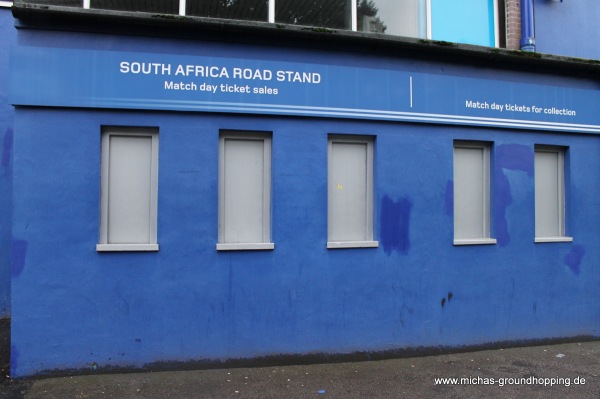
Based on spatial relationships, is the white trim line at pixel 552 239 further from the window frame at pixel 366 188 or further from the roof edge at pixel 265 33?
the window frame at pixel 366 188

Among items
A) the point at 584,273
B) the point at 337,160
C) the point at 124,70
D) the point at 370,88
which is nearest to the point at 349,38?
the point at 370,88

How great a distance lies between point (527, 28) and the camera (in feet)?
24.8

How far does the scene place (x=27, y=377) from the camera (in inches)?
210

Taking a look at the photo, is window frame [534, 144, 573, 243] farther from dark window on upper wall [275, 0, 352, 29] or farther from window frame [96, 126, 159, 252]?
window frame [96, 126, 159, 252]

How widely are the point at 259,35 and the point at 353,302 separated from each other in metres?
3.74

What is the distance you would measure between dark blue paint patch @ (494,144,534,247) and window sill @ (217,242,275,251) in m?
3.45

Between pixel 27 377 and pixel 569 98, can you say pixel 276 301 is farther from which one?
pixel 569 98

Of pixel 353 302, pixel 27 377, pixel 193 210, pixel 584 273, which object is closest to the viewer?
pixel 27 377

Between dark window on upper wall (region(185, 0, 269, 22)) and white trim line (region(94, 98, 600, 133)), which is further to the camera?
dark window on upper wall (region(185, 0, 269, 22))

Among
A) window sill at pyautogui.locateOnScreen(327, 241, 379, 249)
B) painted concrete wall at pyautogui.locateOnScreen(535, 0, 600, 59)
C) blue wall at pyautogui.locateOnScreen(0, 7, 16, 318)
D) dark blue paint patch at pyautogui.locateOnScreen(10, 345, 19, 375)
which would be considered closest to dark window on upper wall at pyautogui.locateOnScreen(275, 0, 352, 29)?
window sill at pyautogui.locateOnScreen(327, 241, 379, 249)

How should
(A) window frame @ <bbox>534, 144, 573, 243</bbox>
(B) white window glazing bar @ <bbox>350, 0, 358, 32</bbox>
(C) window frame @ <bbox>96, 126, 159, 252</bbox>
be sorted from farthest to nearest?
(A) window frame @ <bbox>534, 144, 573, 243</bbox>, (B) white window glazing bar @ <bbox>350, 0, 358, 32</bbox>, (C) window frame @ <bbox>96, 126, 159, 252</bbox>

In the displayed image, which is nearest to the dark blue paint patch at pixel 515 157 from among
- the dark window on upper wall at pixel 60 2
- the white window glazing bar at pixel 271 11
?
the white window glazing bar at pixel 271 11

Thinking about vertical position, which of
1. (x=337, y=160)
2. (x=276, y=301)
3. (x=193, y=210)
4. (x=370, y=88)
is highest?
(x=370, y=88)

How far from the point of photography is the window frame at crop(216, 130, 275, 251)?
19.3ft
